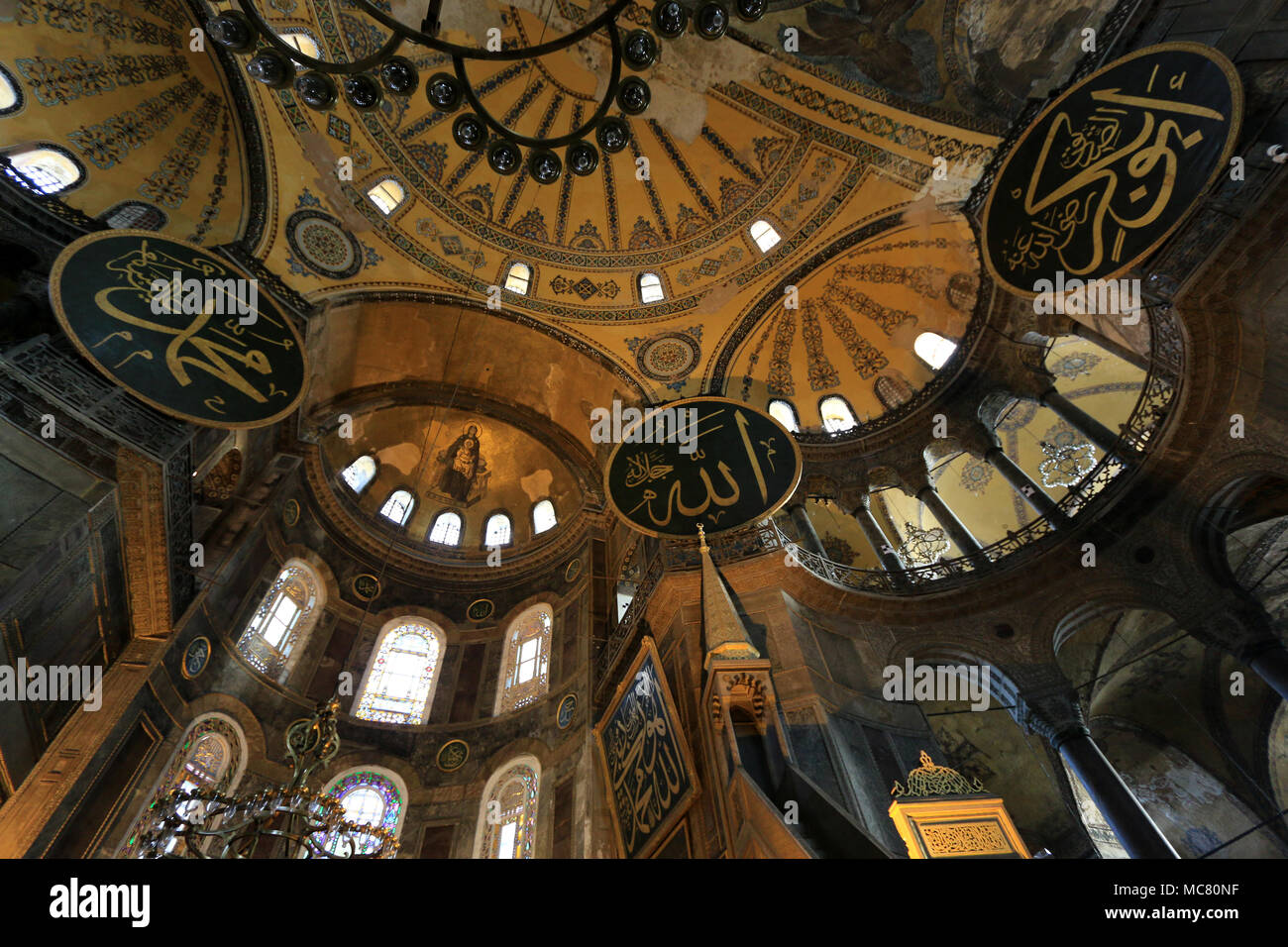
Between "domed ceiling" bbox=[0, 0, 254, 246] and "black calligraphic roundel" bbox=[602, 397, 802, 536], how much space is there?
7.05m

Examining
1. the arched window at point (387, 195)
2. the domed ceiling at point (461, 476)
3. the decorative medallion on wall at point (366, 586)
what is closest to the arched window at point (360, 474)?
the domed ceiling at point (461, 476)

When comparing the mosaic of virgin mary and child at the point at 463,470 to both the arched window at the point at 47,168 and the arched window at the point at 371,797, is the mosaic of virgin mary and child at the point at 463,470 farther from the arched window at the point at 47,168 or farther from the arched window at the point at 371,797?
the arched window at the point at 47,168

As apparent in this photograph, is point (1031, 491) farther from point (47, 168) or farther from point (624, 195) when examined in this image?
point (47, 168)

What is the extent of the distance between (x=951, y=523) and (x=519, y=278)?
888cm

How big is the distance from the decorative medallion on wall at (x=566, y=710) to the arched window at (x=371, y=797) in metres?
2.46

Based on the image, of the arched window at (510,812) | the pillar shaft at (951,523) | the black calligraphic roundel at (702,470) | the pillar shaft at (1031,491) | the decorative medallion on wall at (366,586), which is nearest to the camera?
the pillar shaft at (1031,491)

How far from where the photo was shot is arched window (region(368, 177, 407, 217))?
1105cm

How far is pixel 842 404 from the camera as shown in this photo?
11.6 metres

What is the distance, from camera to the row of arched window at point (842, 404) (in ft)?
34.6

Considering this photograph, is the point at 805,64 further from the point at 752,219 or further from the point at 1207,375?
the point at 1207,375

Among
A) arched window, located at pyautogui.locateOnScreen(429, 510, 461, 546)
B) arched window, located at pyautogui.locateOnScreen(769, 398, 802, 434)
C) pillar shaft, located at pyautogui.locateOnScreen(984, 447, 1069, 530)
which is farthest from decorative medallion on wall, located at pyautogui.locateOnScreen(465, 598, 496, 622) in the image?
pillar shaft, located at pyautogui.locateOnScreen(984, 447, 1069, 530)

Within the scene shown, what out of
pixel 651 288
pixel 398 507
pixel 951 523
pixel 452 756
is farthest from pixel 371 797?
pixel 651 288
